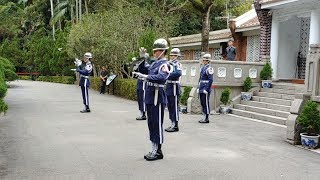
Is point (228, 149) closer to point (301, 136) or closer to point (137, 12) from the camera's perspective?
point (301, 136)

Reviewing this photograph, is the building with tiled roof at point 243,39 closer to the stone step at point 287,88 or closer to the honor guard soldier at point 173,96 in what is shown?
the stone step at point 287,88

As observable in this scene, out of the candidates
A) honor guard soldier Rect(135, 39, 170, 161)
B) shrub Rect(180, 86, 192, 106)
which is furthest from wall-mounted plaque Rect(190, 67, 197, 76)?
honor guard soldier Rect(135, 39, 170, 161)

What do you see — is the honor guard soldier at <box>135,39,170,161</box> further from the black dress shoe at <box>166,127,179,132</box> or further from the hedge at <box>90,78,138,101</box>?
the hedge at <box>90,78,138,101</box>

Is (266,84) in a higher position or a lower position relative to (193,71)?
lower

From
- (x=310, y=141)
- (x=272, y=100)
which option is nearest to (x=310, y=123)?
(x=310, y=141)

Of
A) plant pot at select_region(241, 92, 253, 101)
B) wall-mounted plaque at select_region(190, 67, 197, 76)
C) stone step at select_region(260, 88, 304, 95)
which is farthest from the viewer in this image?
wall-mounted plaque at select_region(190, 67, 197, 76)

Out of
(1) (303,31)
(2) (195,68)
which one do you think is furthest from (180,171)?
(1) (303,31)

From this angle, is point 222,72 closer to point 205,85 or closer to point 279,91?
point 279,91

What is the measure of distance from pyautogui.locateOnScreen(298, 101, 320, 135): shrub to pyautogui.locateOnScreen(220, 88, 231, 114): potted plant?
17.3 feet

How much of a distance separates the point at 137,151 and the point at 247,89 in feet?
25.0

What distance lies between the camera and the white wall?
16391mm

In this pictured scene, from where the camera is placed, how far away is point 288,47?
16625mm

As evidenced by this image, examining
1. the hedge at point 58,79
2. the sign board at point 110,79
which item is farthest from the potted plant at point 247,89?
the hedge at point 58,79

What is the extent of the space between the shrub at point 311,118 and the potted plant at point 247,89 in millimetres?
5634
